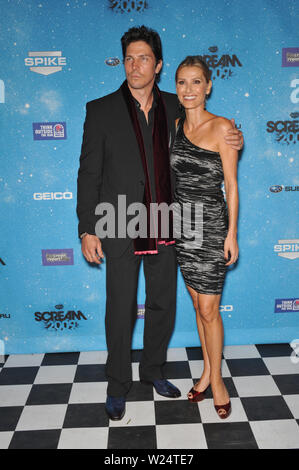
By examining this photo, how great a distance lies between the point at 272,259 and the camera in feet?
8.79

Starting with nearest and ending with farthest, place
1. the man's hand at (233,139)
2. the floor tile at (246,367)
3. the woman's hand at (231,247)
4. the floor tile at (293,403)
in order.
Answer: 1. the man's hand at (233,139)
2. the woman's hand at (231,247)
3. the floor tile at (293,403)
4. the floor tile at (246,367)

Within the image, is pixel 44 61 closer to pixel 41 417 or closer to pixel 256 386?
pixel 41 417

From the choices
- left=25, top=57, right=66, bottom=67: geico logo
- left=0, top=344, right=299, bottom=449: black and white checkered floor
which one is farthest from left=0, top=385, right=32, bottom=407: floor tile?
left=25, top=57, right=66, bottom=67: geico logo

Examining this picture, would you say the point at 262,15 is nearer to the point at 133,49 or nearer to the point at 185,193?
the point at 133,49

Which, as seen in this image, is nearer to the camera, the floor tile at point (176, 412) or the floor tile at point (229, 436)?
the floor tile at point (229, 436)

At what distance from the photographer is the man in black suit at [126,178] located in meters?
2.01

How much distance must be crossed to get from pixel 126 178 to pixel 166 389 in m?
1.12

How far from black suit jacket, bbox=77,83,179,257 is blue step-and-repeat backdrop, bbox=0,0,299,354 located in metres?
0.46

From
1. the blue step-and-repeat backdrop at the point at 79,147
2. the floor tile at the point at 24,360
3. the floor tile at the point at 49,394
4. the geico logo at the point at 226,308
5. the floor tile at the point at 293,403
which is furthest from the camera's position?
the geico logo at the point at 226,308

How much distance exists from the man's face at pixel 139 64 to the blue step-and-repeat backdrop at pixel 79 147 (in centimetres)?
41

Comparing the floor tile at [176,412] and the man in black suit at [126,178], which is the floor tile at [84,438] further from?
the floor tile at [176,412]

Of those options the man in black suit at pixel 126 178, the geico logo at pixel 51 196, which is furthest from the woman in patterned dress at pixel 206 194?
the geico logo at pixel 51 196

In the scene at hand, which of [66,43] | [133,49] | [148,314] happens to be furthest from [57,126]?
[148,314]

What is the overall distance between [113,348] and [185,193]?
33.7 inches
